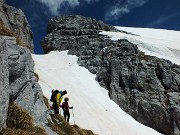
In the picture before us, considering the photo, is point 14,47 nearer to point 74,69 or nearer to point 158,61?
point 74,69

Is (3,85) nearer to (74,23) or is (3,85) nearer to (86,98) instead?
(86,98)

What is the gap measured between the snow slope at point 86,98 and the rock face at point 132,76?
229 centimetres

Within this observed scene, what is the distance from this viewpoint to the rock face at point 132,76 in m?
42.5

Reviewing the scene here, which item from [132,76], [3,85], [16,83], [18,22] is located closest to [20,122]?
[3,85]

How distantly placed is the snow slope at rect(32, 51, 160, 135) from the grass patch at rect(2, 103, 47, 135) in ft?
50.0

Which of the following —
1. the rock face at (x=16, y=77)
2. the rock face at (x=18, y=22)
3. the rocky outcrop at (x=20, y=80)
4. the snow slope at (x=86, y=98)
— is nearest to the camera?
Result: the rock face at (x=16, y=77)

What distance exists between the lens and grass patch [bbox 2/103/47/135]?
11.3 meters

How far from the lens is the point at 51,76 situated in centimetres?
4134

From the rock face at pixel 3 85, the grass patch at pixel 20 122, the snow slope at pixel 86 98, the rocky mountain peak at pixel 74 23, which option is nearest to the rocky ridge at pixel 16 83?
the rock face at pixel 3 85

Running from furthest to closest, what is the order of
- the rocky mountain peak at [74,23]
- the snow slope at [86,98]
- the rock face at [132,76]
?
the rocky mountain peak at [74,23], the rock face at [132,76], the snow slope at [86,98]

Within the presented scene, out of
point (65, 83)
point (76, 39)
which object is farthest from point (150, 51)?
point (65, 83)

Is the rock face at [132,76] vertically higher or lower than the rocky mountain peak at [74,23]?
lower

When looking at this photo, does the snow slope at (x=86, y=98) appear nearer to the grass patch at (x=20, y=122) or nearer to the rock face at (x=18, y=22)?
the rock face at (x=18, y=22)

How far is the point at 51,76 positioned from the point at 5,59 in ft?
98.6
